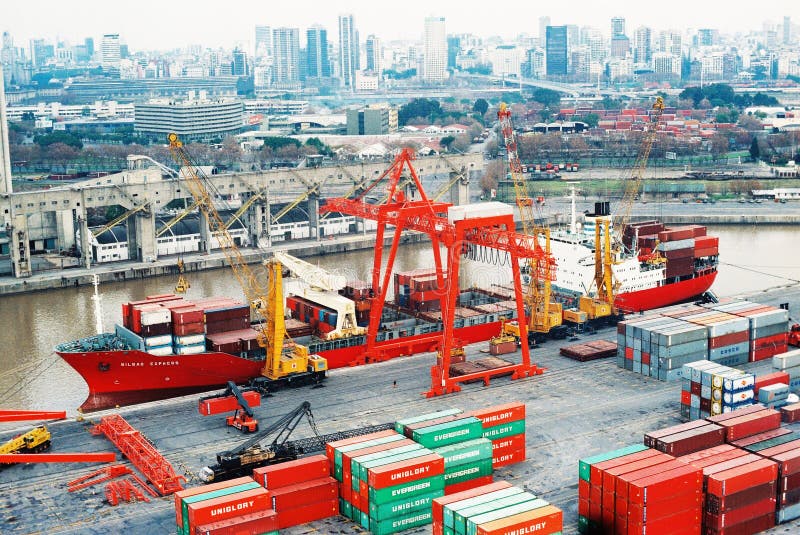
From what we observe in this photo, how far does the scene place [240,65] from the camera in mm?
172500

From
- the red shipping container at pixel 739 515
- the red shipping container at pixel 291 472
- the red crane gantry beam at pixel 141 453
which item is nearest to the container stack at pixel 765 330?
the red shipping container at pixel 739 515

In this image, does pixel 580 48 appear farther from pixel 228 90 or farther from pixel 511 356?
pixel 511 356

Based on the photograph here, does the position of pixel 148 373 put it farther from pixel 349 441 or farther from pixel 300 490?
pixel 300 490

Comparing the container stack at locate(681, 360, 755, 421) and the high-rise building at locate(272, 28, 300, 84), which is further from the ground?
the high-rise building at locate(272, 28, 300, 84)

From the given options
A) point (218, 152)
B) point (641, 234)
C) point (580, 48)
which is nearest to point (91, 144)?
point (218, 152)

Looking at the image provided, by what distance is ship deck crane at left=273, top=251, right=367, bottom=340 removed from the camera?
2514cm

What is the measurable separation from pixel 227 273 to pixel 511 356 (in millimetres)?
14884

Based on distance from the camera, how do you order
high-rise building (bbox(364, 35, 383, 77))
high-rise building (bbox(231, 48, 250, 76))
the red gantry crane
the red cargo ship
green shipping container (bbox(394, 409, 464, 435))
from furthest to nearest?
1. high-rise building (bbox(364, 35, 383, 77))
2. high-rise building (bbox(231, 48, 250, 76))
3. the red gantry crane
4. the red cargo ship
5. green shipping container (bbox(394, 409, 464, 435))

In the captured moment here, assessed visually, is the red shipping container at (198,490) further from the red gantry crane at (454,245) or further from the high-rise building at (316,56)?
the high-rise building at (316,56)

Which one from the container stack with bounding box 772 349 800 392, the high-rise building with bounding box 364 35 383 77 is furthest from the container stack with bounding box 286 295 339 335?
the high-rise building with bounding box 364 35 383 77

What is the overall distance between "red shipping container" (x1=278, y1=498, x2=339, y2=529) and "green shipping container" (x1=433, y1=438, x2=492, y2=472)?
6.11 feet

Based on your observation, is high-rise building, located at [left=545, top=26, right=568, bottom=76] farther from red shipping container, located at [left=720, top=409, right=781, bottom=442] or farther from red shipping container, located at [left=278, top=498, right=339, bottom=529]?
red shipping container, located at [left=278, top=498, right=339, bottom=529]

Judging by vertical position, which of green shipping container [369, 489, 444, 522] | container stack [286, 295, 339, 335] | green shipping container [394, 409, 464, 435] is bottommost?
green shipping container [369, 489, 444, 522]

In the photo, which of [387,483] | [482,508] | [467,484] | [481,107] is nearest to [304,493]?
[387,483]
